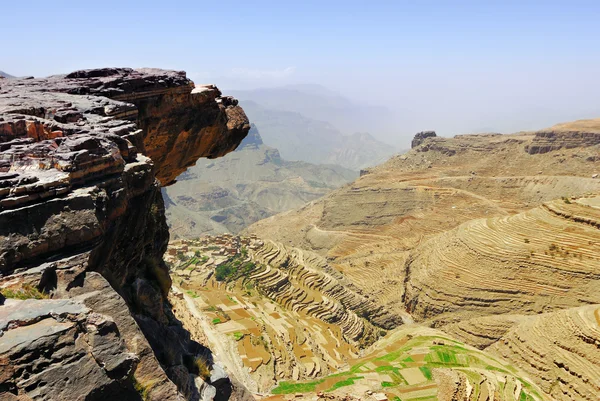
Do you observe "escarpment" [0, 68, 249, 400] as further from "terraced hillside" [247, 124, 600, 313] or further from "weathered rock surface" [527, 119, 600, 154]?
"weathered rock surface" [527, 119, 600, 154]

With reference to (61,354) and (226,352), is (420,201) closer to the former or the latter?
(226,352)

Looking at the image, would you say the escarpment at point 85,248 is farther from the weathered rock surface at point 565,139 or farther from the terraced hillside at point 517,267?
the weathered rock surface at point 565,139

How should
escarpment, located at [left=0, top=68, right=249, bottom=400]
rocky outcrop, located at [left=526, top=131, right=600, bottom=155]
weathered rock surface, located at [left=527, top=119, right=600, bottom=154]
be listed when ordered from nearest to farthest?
escarpment, located at [left=0, top=68, right=249, bottom=400], rocky outcrop, located at [left=526, top=131, right=600, bottom=155], weathered rock surface, located at [left=527, top=119, right=600, bottom=154]

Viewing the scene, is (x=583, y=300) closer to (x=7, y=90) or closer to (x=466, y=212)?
(x=466, y=212)

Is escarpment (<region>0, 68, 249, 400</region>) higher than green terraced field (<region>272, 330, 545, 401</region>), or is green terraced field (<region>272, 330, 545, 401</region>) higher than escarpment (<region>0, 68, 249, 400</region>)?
escarpment (<region>0, 68, 249, 400</region>)

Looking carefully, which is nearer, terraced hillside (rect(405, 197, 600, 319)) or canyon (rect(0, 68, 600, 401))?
canyon (rect(0, 68, 600, 401))

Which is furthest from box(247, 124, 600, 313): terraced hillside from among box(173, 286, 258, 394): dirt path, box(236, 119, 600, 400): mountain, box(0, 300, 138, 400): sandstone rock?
box(0, 300, 138, 400): sandstone rock

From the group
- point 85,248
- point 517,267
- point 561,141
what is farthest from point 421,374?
point 561,141
